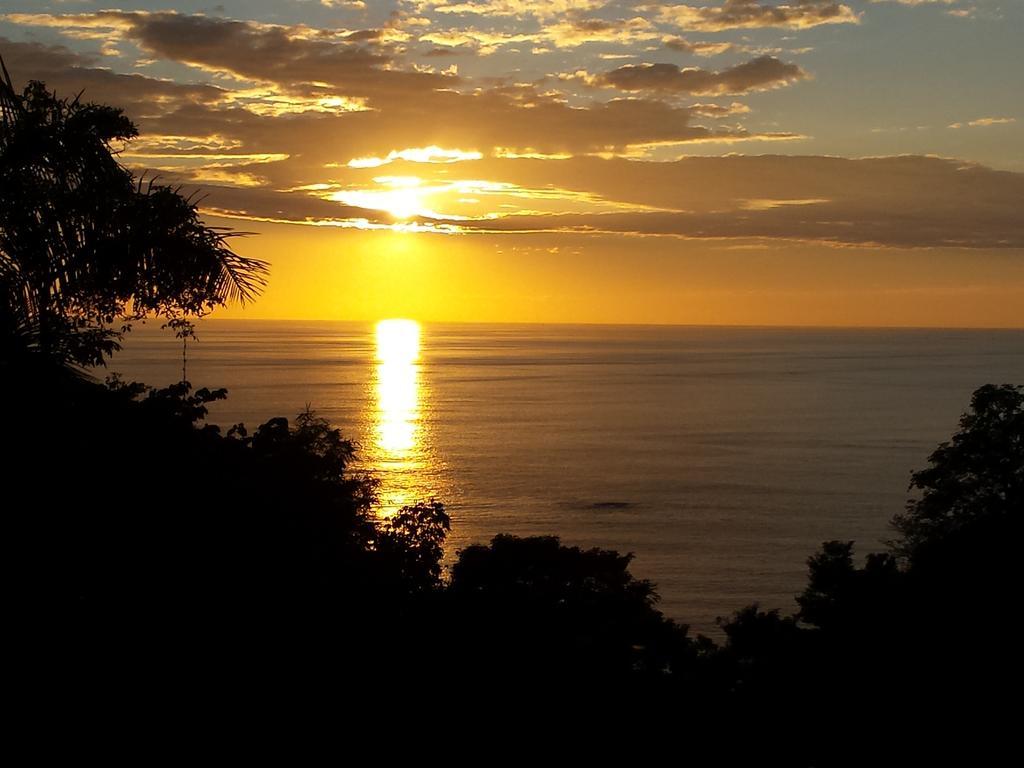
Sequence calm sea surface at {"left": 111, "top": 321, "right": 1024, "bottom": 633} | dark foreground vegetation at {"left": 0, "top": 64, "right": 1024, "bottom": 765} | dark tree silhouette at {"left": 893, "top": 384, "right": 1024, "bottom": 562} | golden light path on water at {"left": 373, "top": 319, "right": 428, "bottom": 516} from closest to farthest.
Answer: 1. dark foreground vegetation at {"left": 0, "top": 64, "right": 1024, "bottom": 765}
2. dark tree silhouette at {"left": 893, "top": 384, "right": 1024, "bottom": 562}
3. calm sea surface at {"left": 111, "top": 321, "right": 1024, "bottom": 633}
4. golden light path on water at {"left": 373, "top": 319, "right": 428, "bottom": 516}

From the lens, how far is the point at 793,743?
56.3ft

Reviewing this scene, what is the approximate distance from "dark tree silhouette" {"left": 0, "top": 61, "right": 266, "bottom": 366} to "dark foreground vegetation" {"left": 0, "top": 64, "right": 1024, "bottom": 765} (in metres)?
0.02

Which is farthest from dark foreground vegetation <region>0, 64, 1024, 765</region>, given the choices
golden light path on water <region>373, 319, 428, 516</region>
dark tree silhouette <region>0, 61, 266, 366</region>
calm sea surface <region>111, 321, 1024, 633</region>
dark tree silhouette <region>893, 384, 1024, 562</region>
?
golden light path on water <region>373, 319, 428, 516</region>

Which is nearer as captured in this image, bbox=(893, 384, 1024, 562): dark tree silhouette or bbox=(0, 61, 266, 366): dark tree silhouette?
bbox=(0, 61, 266, 366): dark tree silhouette

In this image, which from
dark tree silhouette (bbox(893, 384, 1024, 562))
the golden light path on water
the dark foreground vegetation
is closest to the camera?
the dark foreground vegetation

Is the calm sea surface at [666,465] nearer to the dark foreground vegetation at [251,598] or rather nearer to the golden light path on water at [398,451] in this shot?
the golden light path on water at [398,451]

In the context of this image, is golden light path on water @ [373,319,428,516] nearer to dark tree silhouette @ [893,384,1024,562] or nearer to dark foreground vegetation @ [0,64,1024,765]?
dark tree silhouette @ [893,384,1024,562]

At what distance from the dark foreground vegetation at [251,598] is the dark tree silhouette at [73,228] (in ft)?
0.06

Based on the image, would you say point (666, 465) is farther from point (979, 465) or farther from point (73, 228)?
point (73, 228)

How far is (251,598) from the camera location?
1053cm

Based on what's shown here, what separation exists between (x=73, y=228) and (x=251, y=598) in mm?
4180

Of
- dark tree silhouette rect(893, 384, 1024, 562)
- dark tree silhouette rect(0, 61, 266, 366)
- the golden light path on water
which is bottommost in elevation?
the golden light path on water

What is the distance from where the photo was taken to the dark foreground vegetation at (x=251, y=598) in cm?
794

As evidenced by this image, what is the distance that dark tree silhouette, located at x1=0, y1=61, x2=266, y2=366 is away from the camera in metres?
8.42
